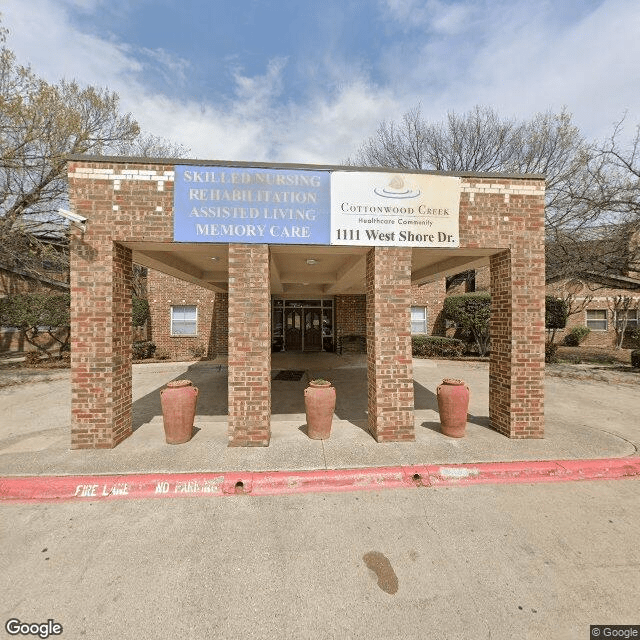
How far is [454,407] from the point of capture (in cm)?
570

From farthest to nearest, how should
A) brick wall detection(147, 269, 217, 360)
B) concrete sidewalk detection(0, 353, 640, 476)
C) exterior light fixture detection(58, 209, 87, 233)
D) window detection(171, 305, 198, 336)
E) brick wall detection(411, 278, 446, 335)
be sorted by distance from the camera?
brick wall detection(411, 278, 446, 335), window detection(171, 305, 198, 336), brick wall detection(147, 269, 217, 360), exterior light fixture detection(58, 209, 87, 233), concrete sidewalk detection(0, 353, 640, 476)

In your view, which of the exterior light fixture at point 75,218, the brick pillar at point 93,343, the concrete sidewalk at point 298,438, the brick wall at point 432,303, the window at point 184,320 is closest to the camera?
the concrete sidewalk at point 298,438

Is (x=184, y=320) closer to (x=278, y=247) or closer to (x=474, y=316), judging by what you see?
(x=278, y=247)

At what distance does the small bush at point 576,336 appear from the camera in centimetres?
2012

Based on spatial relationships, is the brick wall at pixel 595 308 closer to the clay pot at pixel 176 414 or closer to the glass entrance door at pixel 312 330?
the glass entrance door at pixel 312 330

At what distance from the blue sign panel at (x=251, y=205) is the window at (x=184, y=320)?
1147 cm

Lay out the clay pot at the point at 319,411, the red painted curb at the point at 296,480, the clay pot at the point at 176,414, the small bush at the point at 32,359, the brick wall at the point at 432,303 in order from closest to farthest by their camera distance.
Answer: the red painted curb at the point at 296,480, the clay pot at the point at 176,414, the clay pot at the point at 319,411, the small bush at the point at 32,359, the brick wall at the point at 432,303

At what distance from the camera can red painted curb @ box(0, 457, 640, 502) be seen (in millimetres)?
4191

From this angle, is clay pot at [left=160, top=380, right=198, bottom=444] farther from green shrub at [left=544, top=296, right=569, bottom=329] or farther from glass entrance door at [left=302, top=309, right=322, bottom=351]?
green shrub at [left=544, top=296, right=569, bottom=329]

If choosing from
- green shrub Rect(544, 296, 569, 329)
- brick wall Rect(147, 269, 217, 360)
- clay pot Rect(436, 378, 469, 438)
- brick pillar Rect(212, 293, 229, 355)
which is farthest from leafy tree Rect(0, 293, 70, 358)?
green shrub Rect(544, 296, 569, 329)

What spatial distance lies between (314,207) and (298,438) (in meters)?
4.22

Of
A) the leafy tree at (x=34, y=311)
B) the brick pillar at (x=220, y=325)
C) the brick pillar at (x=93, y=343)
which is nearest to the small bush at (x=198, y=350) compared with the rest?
the brick pillar at (x=220, y=325)

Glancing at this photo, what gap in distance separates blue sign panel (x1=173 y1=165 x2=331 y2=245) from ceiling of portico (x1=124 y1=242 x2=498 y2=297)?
273mm

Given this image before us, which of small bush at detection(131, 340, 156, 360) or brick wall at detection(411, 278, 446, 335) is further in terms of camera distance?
brick wall at detection(411, 278, 446, 335)
